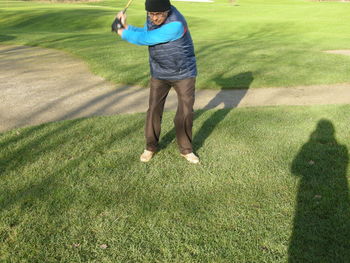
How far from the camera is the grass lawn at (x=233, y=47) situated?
30.1ft

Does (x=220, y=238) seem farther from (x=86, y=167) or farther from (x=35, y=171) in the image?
(x=35, y=171)

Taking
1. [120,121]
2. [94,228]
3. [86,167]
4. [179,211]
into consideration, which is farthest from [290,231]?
[120,121]

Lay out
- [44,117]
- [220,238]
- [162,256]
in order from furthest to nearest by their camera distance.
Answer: [44,117] → [220,238] → [162,256]

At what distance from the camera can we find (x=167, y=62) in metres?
4.21

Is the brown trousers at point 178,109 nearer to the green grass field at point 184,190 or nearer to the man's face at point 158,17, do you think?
the green grass field at point 184,190

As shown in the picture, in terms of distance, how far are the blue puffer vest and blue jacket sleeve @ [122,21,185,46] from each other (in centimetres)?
9

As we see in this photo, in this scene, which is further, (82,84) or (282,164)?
(82,84)

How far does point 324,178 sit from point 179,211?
5.76 feet

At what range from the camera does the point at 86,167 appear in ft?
14.4

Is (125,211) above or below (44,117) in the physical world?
above

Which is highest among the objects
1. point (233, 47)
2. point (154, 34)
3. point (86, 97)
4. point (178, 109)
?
point (154, 34)

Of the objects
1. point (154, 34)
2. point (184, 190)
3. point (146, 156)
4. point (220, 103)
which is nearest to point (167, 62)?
point (154, 34)

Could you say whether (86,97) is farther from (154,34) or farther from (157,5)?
(157,5)

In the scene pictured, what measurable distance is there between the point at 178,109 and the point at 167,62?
635 millimetres
